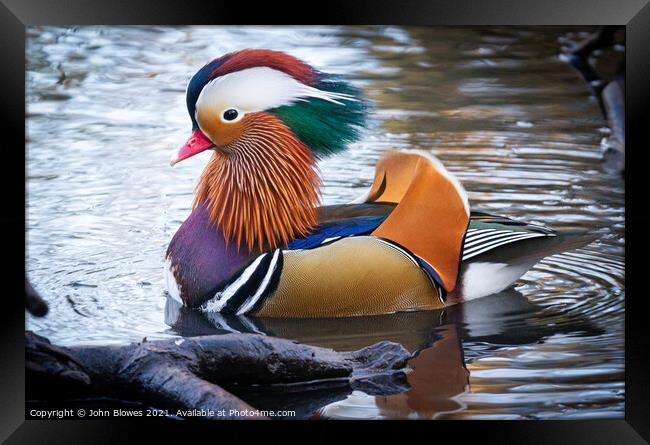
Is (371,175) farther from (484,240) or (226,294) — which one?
(226,294)

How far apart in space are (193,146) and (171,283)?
1.43 ft

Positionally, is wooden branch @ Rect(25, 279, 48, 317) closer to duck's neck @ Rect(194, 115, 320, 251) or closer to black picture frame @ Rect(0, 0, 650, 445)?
black picture frame @ Rect(0, 0, 650, 445)

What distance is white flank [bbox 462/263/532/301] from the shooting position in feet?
13.1

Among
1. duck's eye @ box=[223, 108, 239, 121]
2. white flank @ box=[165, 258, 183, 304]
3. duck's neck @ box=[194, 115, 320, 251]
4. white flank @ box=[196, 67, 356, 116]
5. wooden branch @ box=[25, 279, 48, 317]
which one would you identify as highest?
white flank @ box=[196, 67, 356, 116]

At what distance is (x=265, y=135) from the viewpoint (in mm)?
3988

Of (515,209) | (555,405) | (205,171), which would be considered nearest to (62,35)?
(205,171)

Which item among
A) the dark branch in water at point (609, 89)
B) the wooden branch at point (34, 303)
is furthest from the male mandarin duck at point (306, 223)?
the wooden branch at point (34, 303)

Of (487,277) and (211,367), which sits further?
(487,277)

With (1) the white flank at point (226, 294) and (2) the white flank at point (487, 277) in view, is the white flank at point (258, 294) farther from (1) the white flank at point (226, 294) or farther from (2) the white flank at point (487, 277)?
(2) the white flank at point (487, 277)

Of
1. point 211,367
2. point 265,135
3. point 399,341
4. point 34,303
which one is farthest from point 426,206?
point 34,303

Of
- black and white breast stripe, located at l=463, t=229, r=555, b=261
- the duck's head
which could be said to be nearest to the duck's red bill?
the duck's head

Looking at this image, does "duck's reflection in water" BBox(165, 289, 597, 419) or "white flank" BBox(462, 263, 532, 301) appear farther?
"white flank" BBox(462, 263, 532, 301)

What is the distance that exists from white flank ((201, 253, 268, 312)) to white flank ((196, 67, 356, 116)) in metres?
0.49

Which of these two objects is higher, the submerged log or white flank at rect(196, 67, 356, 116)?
white flank at rect(196, 67, 356, 116)
